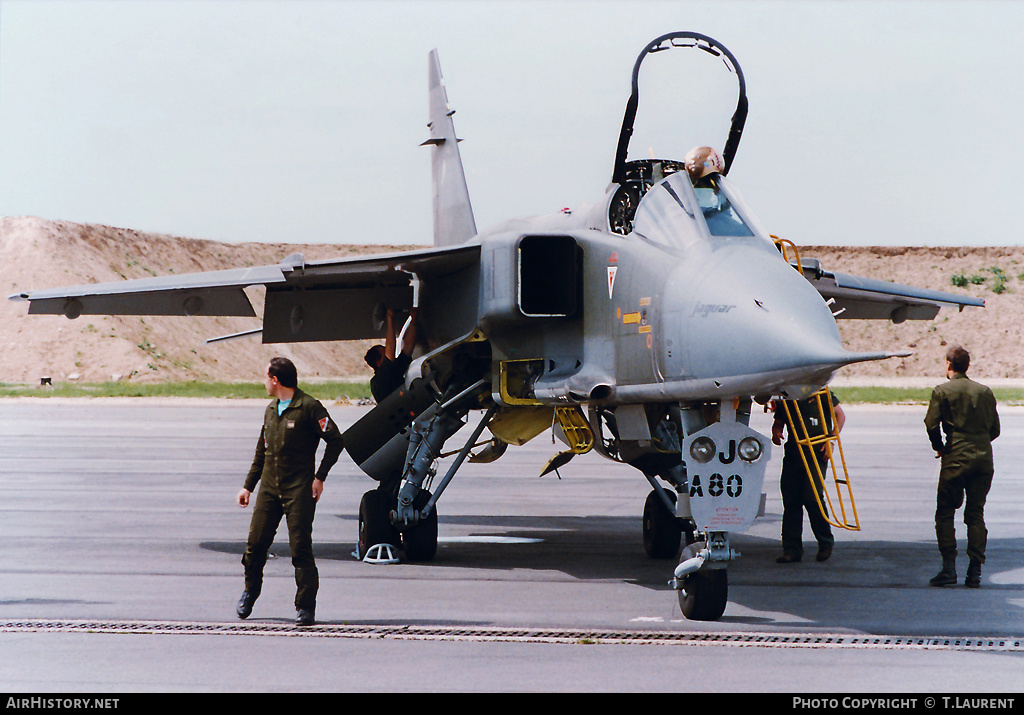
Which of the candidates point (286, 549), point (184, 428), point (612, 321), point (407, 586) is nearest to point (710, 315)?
point (612, 321)

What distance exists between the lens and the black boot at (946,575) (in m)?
9.73

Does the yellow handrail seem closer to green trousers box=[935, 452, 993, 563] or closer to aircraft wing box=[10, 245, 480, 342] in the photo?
aircraft wing box=[10, 245, 480, 342]

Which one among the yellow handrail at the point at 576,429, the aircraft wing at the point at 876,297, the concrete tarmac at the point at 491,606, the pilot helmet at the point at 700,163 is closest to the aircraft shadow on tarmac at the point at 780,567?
the concrete tarmac at the point at 491,606

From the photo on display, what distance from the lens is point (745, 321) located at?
7.43 meters

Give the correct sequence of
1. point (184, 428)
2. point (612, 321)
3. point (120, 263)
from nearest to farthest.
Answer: point (612, 321) → point (184, 428) → point (120, 263)

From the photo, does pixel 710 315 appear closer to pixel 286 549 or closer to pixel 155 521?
pixel 286 549

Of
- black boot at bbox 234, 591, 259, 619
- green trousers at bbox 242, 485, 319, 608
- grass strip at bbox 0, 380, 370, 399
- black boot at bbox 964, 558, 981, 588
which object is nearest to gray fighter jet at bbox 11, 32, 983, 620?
black boot at bbox 964, 558, 981, 588

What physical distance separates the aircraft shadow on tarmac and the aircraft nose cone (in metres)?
1.97

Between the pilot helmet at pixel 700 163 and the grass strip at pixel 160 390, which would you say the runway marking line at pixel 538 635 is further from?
the grass strip at pixel 160 390

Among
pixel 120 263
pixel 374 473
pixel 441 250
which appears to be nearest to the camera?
pixel 441 250

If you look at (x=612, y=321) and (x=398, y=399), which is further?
(x=398, y=399)

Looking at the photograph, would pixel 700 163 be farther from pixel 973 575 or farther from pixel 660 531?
pixel 973 575

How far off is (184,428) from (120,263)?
53.1 meters

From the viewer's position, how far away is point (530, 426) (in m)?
11.4
